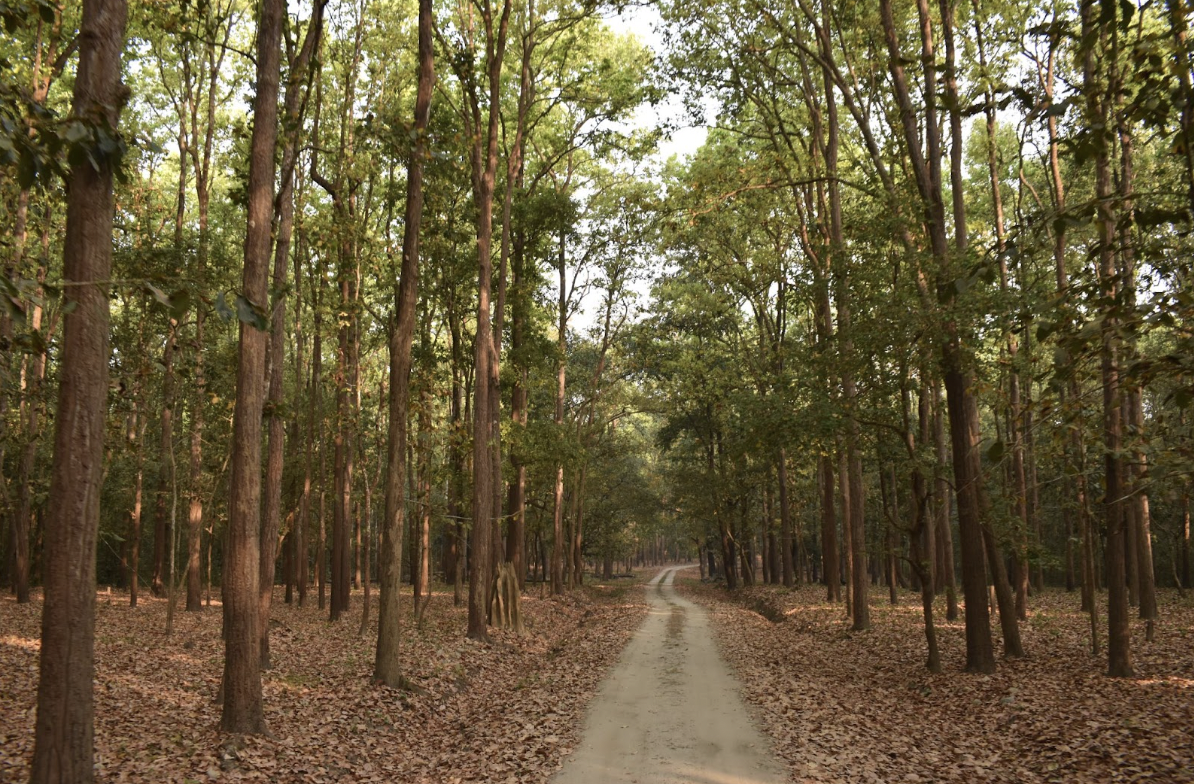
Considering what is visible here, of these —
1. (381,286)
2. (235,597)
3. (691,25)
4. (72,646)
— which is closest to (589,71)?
(691,25)

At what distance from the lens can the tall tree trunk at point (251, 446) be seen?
844 centimetres

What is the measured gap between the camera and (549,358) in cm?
2436

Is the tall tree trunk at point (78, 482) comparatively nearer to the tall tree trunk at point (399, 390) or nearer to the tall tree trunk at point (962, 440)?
the tall tree trunk at point (399, 390)

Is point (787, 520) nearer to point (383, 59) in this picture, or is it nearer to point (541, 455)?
point (541, 455)

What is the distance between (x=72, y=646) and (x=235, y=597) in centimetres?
296

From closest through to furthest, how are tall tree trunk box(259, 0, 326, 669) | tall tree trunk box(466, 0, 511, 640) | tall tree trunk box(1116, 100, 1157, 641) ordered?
tall tree trunk box(1116, 100, 1157, 641) < tall tree trunk box(259, 0, 326, 669) < tall tree trunk box(466, 0, 511, 640)

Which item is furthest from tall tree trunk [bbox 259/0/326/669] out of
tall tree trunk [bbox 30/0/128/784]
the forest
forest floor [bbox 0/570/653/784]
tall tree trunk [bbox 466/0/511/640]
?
tall tree trunk [bbox 466/0/511/640]

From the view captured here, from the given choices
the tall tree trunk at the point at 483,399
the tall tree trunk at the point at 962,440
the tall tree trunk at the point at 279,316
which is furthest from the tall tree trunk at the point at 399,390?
the tall tree trunk at the point at 962,440

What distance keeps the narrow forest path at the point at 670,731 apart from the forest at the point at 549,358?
1.22 ft

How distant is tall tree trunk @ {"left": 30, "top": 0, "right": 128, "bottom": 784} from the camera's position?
559 cm

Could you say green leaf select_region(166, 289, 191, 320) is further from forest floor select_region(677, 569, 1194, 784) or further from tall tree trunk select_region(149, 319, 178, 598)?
tall tree trunk select_region(149, 319, 178, 598)

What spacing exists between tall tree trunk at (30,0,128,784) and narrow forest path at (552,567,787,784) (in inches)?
166

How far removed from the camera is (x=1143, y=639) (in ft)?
47.9

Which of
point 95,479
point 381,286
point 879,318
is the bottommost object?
point 95,479
